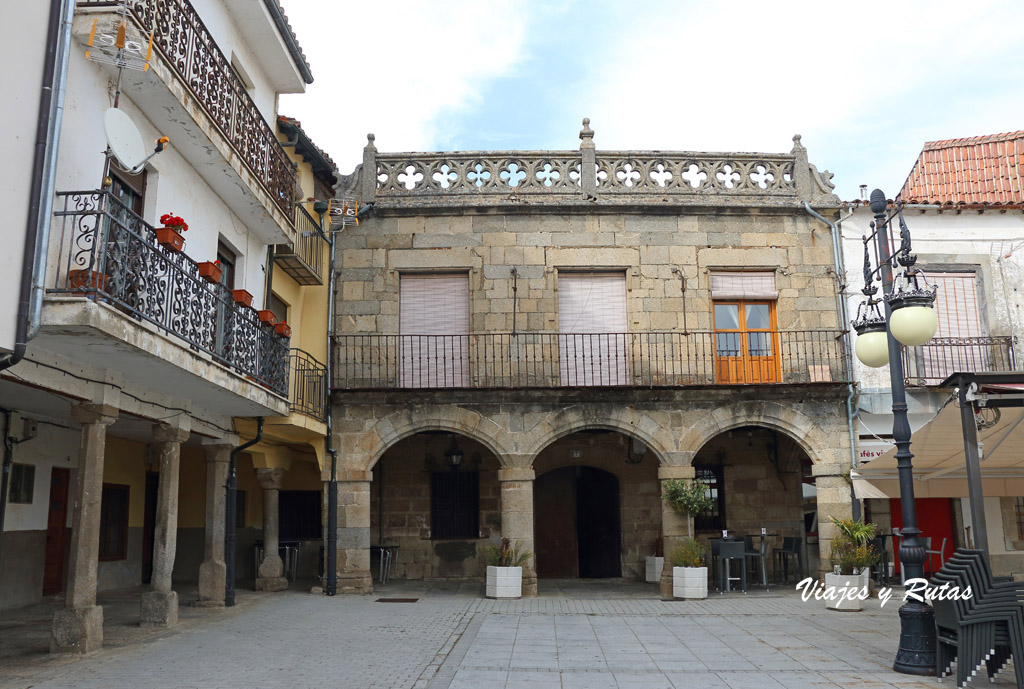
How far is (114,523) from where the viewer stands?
13961mm

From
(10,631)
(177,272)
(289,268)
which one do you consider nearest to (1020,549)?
(289,268)

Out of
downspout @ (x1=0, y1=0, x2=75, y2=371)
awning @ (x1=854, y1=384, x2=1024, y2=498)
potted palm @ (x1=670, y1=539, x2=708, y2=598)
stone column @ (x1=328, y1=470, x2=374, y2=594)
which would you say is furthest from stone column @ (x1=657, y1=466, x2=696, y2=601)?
downspout @ (x1=0, y1=0, x2=75, y2=371)

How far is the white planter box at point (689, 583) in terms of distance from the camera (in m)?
12.6

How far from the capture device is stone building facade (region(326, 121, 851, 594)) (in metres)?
13.4

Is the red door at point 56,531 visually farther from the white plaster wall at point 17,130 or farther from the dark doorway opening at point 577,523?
the dark doorway opening at point 577,523

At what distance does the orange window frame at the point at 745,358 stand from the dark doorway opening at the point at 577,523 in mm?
3276

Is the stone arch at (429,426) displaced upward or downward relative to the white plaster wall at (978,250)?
downward

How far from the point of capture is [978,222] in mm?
14523

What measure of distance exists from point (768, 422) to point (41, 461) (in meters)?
10.8

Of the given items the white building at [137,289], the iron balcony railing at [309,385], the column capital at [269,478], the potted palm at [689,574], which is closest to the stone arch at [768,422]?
the potted palm at [689,574]

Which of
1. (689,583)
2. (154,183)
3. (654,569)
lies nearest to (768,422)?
(689,583)

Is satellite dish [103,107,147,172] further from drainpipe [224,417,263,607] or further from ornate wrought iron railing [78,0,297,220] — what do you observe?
drainpipe [224,417,263,607]

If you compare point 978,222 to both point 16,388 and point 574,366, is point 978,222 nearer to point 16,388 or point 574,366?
point 574,366

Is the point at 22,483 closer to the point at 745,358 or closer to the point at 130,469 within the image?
the point at 130,469
